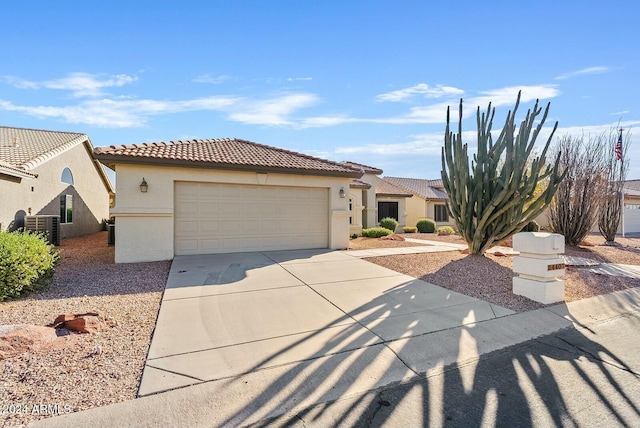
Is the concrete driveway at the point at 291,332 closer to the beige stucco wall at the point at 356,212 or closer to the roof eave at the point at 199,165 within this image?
the roof eave at the point at 199,165

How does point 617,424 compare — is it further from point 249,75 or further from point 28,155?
point 28,155

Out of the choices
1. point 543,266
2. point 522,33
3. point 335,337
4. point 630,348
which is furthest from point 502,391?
point 522,33

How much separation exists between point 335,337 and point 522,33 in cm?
975

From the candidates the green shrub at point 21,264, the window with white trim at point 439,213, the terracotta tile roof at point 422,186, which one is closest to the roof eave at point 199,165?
the green shrub at point 21,264

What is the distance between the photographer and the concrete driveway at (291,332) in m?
3.31

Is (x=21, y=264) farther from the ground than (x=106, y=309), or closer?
farther from the ground

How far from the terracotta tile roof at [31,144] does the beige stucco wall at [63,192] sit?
385mm

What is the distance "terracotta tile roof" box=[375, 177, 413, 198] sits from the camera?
2492 cm

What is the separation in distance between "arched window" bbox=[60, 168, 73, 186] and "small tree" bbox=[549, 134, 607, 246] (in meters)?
23.1

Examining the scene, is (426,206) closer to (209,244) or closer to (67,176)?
(209,244)

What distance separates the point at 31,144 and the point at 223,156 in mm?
11519

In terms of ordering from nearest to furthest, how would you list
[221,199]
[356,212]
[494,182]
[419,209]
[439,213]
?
[494,182]
[221,199]
[356,212]
[419,209]
[439,213]

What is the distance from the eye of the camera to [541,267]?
20.5 feet

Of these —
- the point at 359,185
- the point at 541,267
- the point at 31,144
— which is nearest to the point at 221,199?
the point at 541,267
